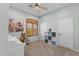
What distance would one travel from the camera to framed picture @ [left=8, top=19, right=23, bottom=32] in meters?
0.98

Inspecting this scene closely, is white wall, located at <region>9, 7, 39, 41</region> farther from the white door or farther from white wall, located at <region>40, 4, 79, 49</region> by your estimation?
the white door

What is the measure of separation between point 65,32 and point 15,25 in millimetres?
1299

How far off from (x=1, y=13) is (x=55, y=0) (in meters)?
0.57

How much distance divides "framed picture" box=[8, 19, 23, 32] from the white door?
1018 millimetres

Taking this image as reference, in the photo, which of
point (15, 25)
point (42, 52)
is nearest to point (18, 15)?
point (15, 25)

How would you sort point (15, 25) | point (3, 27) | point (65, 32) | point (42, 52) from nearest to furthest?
1. point (3, 27)
2. point (15, 25)
3. point (42, 52)
4. point (65, 32)

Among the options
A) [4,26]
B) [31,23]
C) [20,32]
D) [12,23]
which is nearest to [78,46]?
[31,23]

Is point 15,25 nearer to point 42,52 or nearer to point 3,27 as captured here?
point 3,27

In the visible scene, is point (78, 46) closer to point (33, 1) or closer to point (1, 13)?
point (33, 1)

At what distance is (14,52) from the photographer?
35.2 inches

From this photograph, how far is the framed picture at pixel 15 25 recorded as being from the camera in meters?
0.98

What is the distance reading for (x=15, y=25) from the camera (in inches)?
40.0

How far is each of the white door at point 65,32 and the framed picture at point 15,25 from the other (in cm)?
102

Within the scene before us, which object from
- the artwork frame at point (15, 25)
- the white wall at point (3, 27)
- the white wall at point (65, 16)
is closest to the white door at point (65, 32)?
the white wall at point (65, 16)
